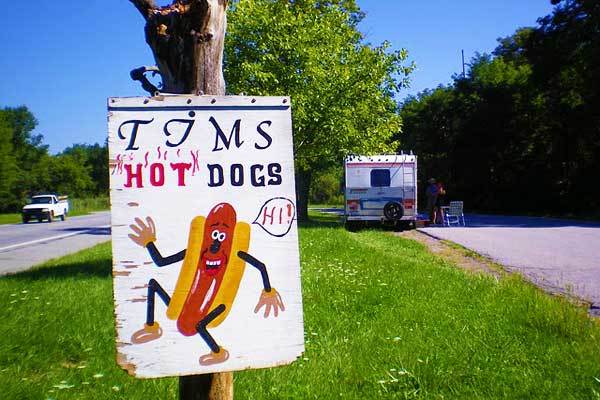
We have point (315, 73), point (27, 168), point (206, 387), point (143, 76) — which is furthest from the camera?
point (27, 168)

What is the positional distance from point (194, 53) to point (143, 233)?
0.80 metres

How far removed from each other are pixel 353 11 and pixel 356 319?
2531cm

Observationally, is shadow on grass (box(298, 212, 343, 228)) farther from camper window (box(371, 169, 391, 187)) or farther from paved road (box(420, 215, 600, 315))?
paved road (box(420, 215, 600, 315))

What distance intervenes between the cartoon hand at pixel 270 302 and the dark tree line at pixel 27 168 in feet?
243

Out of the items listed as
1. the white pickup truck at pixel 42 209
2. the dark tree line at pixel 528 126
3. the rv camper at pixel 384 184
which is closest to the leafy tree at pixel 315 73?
the rv camper at pixel 384 184

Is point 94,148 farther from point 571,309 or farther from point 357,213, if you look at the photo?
point 571,309

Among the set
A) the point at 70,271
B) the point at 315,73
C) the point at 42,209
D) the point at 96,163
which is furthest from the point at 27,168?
the point at 70,271

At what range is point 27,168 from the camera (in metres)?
84.4

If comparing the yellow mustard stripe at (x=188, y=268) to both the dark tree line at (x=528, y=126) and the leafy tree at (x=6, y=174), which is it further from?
the leafy tree at (x=6, y=174)

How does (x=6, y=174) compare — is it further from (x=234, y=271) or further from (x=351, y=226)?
(x=234, y=271)

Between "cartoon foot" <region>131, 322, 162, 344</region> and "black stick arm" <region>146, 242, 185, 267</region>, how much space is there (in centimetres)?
23

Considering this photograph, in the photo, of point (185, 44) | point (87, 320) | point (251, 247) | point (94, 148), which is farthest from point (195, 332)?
point (94, 148)

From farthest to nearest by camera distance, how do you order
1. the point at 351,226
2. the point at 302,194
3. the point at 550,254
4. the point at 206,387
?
the point at 302,194, the point at 351,226, the point at 550,254, the point at 206,387

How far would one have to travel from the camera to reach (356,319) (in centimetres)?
571
